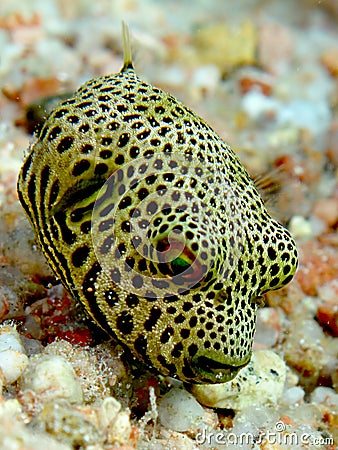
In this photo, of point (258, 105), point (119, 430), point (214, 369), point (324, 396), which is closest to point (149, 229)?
point (214, 369)

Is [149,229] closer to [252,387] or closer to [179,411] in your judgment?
[179,411]

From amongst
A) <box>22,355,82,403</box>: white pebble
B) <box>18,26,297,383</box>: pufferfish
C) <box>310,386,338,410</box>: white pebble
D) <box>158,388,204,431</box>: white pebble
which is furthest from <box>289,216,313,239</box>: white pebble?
<box>22,355,82,403</box>: white pebble

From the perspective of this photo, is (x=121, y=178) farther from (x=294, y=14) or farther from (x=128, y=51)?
(x=294, y=14)

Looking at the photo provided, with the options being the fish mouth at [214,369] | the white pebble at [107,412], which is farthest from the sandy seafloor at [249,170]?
Answer: the fish mouth at [214,369]

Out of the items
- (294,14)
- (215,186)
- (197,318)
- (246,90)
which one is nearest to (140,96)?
(215,186)

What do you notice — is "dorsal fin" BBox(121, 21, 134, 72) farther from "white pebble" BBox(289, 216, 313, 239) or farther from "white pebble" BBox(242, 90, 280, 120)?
"white pebble" BBox(242, 90, 280, 120)

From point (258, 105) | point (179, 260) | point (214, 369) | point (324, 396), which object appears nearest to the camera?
point (179, 260)

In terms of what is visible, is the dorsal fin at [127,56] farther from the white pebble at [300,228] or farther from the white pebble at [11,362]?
the white pebble at [300,228]
